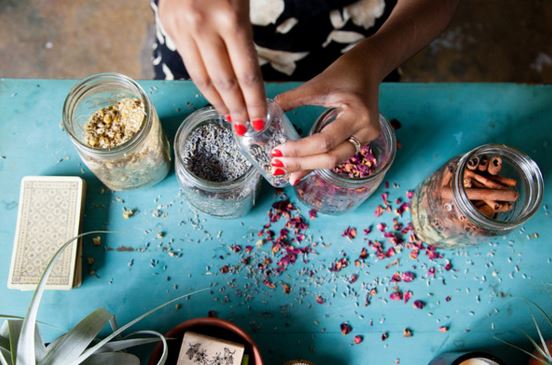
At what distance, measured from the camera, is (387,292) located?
2.67 feet

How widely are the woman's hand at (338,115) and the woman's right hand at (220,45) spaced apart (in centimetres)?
10

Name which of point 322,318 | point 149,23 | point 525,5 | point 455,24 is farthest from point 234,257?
point 525,5

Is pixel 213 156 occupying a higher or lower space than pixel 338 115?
lower

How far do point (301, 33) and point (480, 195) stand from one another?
0.47m

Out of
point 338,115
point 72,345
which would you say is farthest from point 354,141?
point 72,345

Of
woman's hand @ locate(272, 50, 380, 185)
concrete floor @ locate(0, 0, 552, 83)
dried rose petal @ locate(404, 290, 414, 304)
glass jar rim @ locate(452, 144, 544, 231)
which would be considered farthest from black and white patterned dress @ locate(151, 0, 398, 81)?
concrete floor @ locate(0, 0, 552, 83)

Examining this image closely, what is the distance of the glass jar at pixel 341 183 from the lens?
2.34 ft

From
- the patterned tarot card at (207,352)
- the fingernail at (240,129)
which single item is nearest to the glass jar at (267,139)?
the fingernail at (240,129)

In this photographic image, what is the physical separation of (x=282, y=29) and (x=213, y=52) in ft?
1.59

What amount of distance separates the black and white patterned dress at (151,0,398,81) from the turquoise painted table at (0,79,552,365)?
17 centimetres

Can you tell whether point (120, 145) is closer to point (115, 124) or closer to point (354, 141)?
point (115, 124)

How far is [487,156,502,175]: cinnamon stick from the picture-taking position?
76 centimetres

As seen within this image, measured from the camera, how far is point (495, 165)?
763mm

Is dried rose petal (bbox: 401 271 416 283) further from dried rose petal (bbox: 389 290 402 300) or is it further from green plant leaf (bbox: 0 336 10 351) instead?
green plant leaf (bbox: 0 336 10 351)
